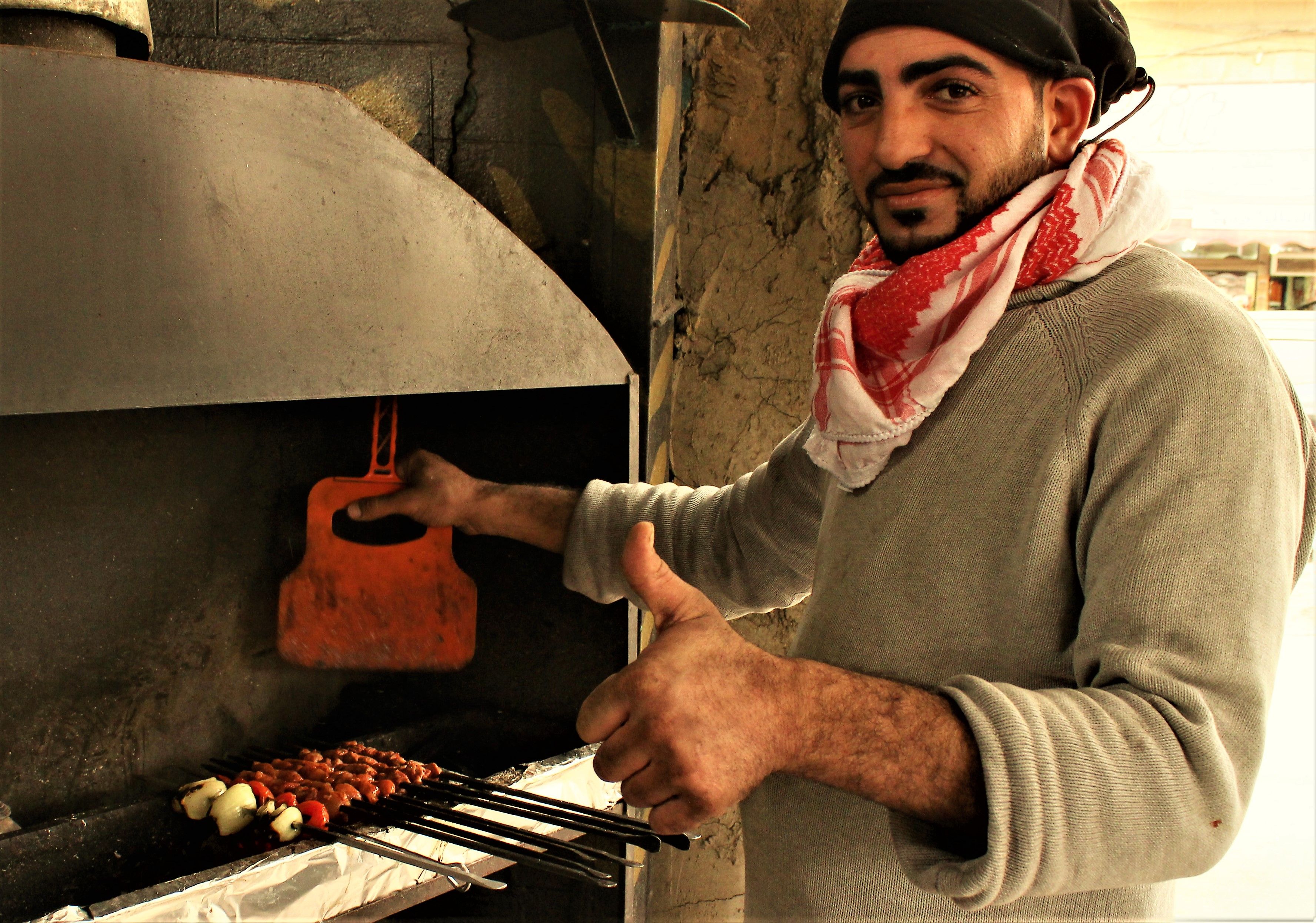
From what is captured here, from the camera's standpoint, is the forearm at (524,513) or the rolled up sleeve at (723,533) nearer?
the rolled up sleeve at (723,533)

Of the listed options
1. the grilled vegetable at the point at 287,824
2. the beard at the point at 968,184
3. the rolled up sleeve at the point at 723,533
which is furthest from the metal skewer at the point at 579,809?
the beard at the point at 968,184

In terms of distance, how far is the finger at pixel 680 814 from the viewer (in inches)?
33.8

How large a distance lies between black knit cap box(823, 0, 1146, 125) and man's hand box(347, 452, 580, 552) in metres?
0.77

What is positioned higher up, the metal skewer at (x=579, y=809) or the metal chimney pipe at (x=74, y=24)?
the metal chimney pipe at (x=74, y=24)

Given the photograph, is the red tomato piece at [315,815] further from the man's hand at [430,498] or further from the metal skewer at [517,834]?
the man's hand at [430,498]

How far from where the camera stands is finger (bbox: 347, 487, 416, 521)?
1620 millimetres

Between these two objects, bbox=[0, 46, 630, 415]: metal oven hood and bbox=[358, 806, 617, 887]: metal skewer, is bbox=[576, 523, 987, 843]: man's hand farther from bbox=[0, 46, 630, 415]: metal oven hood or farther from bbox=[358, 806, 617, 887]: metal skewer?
bbox=[0, 46, 630, 415]: metal oven hood

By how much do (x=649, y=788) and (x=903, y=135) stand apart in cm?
76

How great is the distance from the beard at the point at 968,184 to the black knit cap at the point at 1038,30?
0.28ft

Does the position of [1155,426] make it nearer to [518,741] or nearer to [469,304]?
[469,304]

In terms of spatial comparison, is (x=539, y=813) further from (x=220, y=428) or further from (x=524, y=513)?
(x=220, y=428)

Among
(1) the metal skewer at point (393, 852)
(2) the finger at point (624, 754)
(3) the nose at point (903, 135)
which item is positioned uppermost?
(3) the nose at point (903, 135)

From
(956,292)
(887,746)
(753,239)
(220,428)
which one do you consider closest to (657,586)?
(887,746)

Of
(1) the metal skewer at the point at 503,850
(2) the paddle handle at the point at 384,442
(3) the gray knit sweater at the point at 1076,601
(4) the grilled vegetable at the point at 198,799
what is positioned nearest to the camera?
(3) the gray knit sweater at the point at 1076,601
